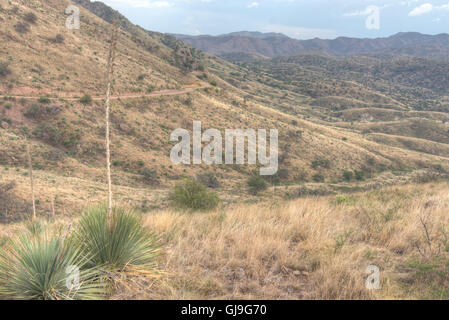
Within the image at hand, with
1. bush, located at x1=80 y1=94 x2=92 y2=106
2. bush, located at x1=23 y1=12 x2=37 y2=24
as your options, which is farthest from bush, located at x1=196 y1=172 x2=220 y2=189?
bush, located at x1=23 y1=12 x2=37 y2=24

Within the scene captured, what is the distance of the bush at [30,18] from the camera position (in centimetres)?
3756

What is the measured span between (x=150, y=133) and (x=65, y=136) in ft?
31.0

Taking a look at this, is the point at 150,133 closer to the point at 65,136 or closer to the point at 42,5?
the point at 65,136

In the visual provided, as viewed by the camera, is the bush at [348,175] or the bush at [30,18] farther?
the bush at [348,175]

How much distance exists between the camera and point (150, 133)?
1330 inches

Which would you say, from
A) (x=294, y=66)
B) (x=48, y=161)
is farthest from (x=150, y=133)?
(x=294, y=66)

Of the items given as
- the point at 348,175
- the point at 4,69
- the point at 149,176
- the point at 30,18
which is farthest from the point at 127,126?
the point at 348,175

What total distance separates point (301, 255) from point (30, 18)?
163 ft

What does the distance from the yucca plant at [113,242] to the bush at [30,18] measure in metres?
47.9

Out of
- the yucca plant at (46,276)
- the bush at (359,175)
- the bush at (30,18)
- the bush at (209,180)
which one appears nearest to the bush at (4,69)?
the bush at (30,18)

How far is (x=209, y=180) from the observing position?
92.4 feet

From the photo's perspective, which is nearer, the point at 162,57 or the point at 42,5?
the point at 42,5

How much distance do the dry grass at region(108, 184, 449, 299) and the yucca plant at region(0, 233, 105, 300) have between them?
0.46m

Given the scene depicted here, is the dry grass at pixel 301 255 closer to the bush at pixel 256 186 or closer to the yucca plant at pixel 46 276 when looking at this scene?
the yucca plant at pixel 46 276
